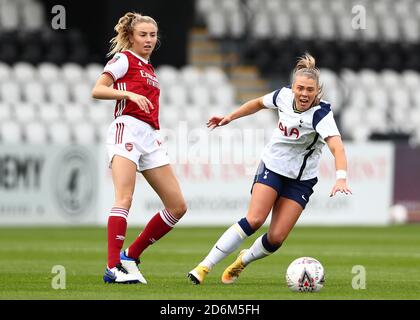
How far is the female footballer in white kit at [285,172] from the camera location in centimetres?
1013

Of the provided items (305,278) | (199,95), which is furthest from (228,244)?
(199,95)

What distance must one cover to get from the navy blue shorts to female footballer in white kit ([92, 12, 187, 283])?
2.61 ft

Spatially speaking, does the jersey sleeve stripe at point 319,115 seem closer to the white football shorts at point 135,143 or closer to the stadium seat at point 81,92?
the white football shorts at point 135,143

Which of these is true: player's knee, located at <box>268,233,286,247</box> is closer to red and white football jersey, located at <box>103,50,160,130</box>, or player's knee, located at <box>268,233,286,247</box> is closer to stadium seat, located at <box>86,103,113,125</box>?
red and white football jersey, located at <box>103,50,160,130</box>

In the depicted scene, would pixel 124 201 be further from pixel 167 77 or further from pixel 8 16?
pixel 8 16

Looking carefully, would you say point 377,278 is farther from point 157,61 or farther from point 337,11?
point 337,11

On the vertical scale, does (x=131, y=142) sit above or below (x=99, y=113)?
above

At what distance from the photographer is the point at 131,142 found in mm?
10164

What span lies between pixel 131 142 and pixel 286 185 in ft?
4.76

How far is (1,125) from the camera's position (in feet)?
71.9

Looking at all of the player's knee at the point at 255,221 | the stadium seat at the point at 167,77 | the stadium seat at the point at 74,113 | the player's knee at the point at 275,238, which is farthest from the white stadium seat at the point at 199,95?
the player's knee at the point at 255,221

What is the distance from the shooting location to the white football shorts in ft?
33.4

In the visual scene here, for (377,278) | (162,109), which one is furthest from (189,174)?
(377,278)
